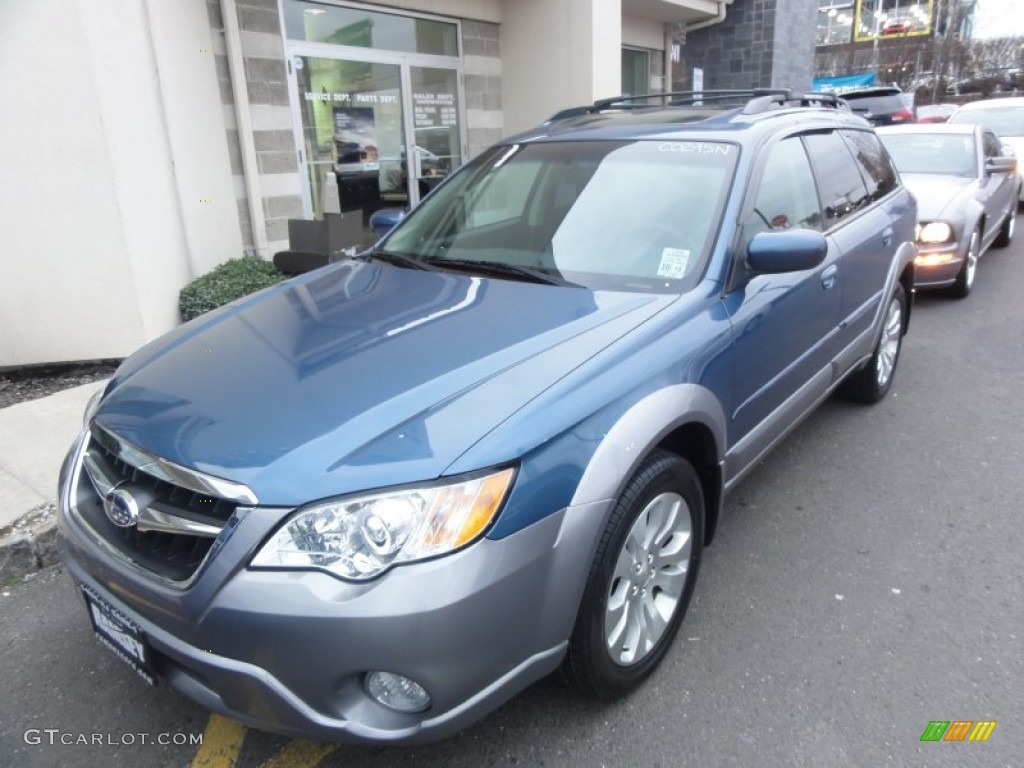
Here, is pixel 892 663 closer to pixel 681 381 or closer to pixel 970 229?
pixel 681 381

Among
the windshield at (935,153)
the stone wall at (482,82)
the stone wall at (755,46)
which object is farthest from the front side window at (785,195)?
the stone wall at (755,46)

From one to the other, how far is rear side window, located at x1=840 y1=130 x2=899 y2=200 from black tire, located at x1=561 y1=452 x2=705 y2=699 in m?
2.71

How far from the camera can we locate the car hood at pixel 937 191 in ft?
22.1

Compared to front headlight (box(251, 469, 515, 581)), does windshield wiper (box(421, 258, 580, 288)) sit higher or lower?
higher

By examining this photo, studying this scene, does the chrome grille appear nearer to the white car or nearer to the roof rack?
the roof rack

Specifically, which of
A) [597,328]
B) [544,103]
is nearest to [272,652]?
[597,328]

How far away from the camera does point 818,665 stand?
2.48 metres

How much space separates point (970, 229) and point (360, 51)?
6.32 m

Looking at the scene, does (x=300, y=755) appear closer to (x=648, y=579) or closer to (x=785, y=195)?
(x=648, y=579)

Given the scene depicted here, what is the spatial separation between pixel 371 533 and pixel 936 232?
671 cm

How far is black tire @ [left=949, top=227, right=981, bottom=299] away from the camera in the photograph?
6.88 metres

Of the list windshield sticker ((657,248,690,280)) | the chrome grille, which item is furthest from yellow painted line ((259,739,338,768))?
windshield sticker ((657,248,690,280))

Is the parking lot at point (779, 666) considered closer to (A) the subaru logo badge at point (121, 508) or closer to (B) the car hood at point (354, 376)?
(A) the subaru logo badge at point (121, 508)

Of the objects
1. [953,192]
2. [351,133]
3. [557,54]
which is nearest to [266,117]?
[351,133]
